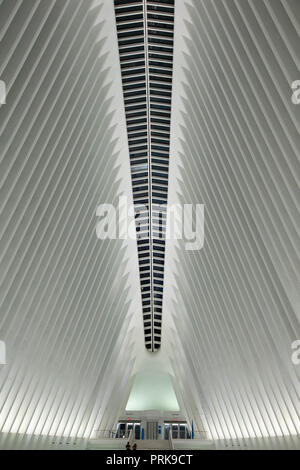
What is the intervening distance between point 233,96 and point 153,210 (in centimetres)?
1450

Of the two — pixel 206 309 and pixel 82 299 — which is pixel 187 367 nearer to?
pixel 206 309

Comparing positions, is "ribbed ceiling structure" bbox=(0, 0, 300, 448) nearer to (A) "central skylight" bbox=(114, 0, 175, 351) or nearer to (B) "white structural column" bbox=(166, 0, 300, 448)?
(B) "white structural column" bbox=(166, 0, 300, 448)

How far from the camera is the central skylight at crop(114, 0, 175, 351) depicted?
54.0ft

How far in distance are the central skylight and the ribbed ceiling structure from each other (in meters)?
0.47

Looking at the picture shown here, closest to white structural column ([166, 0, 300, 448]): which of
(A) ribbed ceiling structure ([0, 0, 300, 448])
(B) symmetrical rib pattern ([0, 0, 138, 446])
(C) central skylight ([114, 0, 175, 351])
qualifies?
(A) ribbed ceiling structure ([0, 0, 300, 448])

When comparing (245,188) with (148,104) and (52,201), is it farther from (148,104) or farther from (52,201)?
(148,104)

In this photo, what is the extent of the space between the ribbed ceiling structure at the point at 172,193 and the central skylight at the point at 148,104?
47 centimetres

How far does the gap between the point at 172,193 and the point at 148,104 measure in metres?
6.55

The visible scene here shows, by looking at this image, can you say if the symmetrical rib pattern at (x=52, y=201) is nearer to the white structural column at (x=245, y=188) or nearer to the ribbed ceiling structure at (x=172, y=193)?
the ribbed ceiling structure at (x=172, y=193)

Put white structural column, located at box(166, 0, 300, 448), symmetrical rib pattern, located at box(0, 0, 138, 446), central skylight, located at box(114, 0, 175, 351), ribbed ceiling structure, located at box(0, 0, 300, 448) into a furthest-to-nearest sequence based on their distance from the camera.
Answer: central skylight, located at box(114, 0, 175, 351)
symmetrical rib pattern, located at box(0, 0, 138, 446)
ribbed ceiling structure, located at box(0, 0, 300, 448)
white structural column, located at box(166, 0, 300, 448)

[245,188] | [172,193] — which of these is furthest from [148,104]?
[245,188]

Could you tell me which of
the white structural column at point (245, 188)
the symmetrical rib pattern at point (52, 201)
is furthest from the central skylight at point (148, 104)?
the symmetrical rib pattern at point (52, 201)

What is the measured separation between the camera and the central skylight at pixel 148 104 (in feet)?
54.0

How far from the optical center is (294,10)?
905 centimetres
